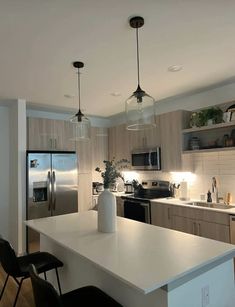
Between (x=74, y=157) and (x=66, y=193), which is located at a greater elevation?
(x=74, y=157)

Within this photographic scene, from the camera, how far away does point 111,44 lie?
2246 mm

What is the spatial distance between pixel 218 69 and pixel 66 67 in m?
1.82

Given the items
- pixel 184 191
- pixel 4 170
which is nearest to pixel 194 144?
pixel 184 191

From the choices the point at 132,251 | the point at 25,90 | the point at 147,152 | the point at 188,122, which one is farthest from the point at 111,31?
the point at 147,152

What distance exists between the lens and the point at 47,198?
4031mm

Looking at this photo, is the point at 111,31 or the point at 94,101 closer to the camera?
the point at 111,31

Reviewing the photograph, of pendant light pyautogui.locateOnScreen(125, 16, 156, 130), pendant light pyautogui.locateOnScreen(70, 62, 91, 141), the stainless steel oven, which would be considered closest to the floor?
pendant light pyautogui.locateOnScreen(70, 62, 91, 141)

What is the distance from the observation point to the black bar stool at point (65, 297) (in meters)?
1.25

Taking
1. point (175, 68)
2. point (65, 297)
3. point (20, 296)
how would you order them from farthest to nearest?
point (175, 68) → point (20, 296) → point (65, 297)

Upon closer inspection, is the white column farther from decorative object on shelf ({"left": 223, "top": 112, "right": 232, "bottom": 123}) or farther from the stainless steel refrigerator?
decorative object on shelf ({"left": 223, "top": 112, "right": 232, "bottom": 123})

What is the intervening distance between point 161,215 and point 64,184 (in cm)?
175

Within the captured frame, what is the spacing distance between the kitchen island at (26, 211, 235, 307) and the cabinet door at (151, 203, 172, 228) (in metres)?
1.45

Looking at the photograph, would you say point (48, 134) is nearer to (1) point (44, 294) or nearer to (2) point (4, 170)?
(2) point (4, 170)

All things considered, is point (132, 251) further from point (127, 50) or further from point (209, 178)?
point (209, 178)
